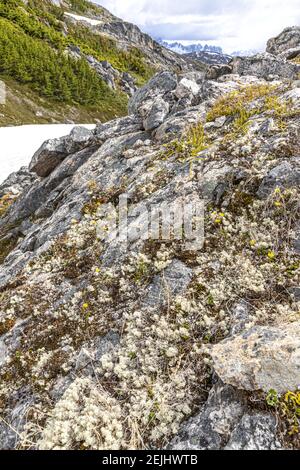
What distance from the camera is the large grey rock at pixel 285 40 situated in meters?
19.3

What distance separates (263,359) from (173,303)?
186cm

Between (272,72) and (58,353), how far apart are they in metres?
13.3

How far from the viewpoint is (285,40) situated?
65.7 ft

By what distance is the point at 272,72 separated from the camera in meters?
13.1

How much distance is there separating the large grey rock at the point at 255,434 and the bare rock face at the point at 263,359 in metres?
0.33

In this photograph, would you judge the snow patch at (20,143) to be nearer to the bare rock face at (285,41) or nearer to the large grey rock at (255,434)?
the bare rock face at (285,41)

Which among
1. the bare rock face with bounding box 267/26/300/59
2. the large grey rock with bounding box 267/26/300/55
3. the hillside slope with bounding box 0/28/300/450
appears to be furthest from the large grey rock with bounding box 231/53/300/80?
the large grey rock with bounding box 267/26/300/55

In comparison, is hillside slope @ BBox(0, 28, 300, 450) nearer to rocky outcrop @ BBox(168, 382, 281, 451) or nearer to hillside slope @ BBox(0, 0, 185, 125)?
rocky outcrop @ BBox(168, 382, 281, 451)

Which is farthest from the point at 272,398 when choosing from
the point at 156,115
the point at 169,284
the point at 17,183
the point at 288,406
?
the point at 17,183

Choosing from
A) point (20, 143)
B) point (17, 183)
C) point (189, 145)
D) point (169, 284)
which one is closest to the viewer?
point (169, 284)

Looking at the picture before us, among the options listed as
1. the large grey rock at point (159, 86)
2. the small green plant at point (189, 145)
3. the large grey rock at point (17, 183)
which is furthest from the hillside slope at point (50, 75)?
the small green plant at point (189, 145)

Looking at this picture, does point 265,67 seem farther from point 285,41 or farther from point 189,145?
point 285,41

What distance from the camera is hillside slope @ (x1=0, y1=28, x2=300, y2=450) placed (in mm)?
4039
